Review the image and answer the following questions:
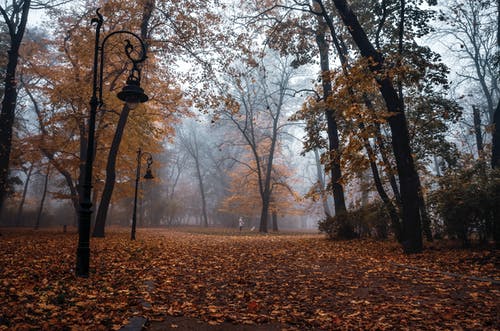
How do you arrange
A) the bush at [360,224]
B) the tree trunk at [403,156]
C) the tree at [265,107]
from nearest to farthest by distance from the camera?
the tree trunk at [403,156] < the bush at [360,224] < the tree at [265,107]

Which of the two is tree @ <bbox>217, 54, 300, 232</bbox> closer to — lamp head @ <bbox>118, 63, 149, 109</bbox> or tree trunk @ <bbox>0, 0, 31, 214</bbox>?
tree trunk @ <bbox>0, 0, 31, 214</bbox>

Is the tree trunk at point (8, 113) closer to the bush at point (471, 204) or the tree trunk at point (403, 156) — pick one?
the tree trunk at point (403, 156)

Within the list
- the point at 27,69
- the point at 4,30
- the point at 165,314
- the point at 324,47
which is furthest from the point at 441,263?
the point at 4,30

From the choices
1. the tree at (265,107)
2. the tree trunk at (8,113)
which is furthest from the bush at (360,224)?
the tree trunk at (8,113)

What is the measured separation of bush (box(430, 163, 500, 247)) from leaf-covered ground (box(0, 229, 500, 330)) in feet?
2.59

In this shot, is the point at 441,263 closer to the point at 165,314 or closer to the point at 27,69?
the point at 165,314

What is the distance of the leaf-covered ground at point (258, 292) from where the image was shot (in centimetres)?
397

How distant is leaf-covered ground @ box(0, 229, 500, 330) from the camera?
3971 millimetres

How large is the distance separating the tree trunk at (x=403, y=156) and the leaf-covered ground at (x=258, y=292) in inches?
34.2

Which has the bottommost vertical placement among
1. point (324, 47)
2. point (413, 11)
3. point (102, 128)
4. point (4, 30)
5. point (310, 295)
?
point (310, 295)

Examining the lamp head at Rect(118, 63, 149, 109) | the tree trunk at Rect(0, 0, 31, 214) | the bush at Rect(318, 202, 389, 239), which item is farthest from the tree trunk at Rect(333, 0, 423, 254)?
the tree trunk at Rect(0, 0, 31, 214)

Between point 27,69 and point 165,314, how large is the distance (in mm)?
19641

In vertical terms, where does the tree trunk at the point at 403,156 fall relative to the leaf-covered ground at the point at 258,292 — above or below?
above

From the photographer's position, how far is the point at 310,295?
5.32 metres
